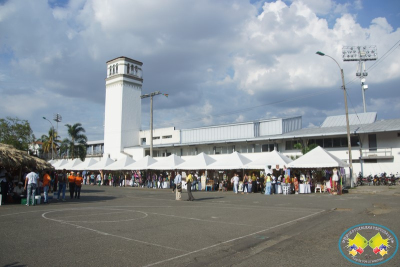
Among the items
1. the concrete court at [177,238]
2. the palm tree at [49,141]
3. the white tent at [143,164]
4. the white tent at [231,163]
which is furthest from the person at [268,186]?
the palm tree at [49,141]

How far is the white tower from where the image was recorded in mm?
55938

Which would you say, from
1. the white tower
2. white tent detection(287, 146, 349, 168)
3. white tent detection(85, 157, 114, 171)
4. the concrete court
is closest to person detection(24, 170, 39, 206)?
the concrete court

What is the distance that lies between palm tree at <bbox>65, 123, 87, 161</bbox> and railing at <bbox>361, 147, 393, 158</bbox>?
47.2 m

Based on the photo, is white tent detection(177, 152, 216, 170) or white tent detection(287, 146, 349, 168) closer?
white tent detection(287, 146, 349, 168)

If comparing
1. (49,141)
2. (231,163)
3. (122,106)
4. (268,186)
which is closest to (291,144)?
(231,163)

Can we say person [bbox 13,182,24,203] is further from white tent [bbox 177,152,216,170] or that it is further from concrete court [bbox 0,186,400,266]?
white tent [bbox 177,152,216,170]

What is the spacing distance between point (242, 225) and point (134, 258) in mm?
4778

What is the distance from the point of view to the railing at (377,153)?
3174cm

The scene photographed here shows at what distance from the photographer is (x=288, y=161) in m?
28.4

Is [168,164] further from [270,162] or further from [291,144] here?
[291,144]

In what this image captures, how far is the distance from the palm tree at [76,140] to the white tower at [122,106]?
5242mm

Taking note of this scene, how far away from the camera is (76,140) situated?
59.9 meters

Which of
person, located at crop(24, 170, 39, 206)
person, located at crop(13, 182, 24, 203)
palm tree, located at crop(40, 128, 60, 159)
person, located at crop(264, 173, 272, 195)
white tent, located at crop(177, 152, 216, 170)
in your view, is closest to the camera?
person, located at crop(24, 170, 39, 206)

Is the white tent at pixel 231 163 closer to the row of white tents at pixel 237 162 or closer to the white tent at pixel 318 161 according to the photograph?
the row of white tents at pixel 237 162
